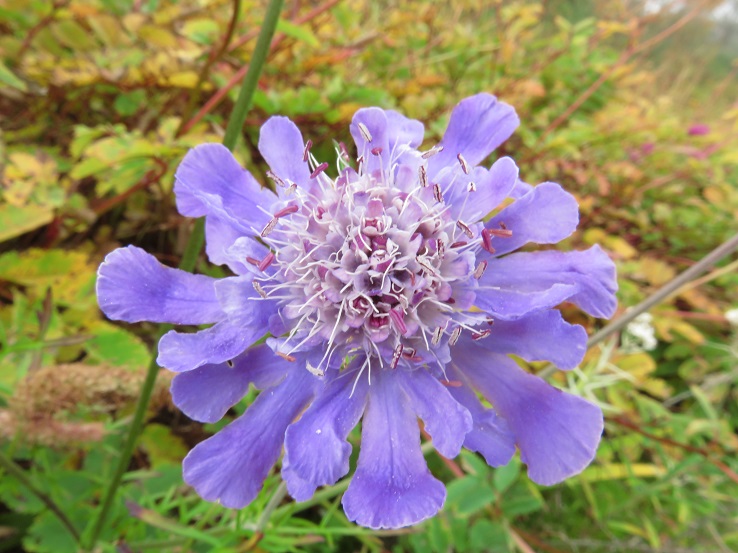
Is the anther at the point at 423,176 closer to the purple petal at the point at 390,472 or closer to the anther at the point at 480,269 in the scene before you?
the anther at the point at 480,269

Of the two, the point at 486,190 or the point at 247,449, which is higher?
the point at 486,190

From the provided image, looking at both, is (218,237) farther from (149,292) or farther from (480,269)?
(480,269)

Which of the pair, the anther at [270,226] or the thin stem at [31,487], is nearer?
the anther at [270,226]

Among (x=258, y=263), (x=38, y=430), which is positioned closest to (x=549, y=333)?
(x=258, y=263)

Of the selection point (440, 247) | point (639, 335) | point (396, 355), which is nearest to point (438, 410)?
point (396, 355)

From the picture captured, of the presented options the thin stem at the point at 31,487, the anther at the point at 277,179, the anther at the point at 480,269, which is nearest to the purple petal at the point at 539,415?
the anther at the point at 480,269

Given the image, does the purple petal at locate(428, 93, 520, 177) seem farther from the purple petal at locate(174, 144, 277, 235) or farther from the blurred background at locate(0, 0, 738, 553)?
the blurred background at locate(0, 0, 738, 553)
